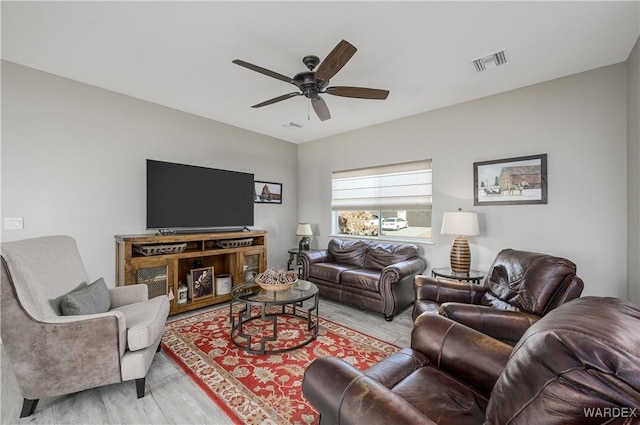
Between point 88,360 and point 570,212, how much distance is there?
14.3 ft

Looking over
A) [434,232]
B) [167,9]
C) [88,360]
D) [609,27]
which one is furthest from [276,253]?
[609,27]

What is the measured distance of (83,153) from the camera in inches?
125

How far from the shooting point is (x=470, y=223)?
3.21m

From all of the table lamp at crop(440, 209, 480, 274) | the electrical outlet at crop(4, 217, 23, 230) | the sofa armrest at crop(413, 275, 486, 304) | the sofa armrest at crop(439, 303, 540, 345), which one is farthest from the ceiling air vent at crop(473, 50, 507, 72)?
the electrical outlet at crop(4, 217, 23, 230)

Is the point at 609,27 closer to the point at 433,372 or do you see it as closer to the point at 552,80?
the point at 552,80

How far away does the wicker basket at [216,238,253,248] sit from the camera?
3.97 meters

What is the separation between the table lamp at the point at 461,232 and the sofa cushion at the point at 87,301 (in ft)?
11.2

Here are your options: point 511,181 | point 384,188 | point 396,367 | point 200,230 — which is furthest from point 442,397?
point 200,230

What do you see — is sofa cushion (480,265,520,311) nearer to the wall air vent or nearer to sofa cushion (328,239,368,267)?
sofa cushion (328,239,368,267)

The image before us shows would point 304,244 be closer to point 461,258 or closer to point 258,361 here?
point 461,258

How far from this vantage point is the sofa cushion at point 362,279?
3.41 meters

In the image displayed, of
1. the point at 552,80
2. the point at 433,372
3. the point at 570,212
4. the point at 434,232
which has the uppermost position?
the point at 552,80

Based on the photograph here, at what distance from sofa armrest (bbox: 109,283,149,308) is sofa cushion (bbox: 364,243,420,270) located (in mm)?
2824

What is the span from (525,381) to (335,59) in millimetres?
2067
